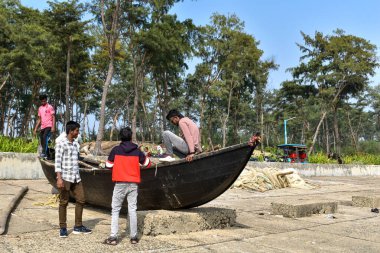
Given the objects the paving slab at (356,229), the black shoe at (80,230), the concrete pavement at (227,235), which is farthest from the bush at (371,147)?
the black shoe at (80,230)

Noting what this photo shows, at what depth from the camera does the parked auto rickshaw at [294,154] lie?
25578mm

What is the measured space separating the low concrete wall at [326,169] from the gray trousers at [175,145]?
12.8 meters

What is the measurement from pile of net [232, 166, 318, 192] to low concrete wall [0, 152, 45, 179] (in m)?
6.60

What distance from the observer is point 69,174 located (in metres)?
5.68

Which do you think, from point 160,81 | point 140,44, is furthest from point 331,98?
point 140,44

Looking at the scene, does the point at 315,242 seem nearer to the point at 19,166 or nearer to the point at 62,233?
the point at 62,233

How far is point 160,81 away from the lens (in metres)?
36.2

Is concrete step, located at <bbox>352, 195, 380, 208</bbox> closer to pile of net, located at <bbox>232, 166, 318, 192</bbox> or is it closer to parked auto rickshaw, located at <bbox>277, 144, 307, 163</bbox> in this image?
pile of net, located at <bbox>232, 166, 318, 192</bbox>

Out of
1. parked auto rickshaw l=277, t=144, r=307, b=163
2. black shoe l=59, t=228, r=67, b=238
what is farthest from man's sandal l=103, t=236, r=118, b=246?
parked auto rickshaw l=277, t=144, r=307, b=163

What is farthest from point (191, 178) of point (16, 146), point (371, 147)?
point (371, 147)

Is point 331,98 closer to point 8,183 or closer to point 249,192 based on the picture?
point 249,192

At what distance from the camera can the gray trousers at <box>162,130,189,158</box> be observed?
20.8 ft

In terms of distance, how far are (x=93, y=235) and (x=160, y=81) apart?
3117cm

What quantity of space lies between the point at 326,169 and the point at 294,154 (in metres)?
2.89
